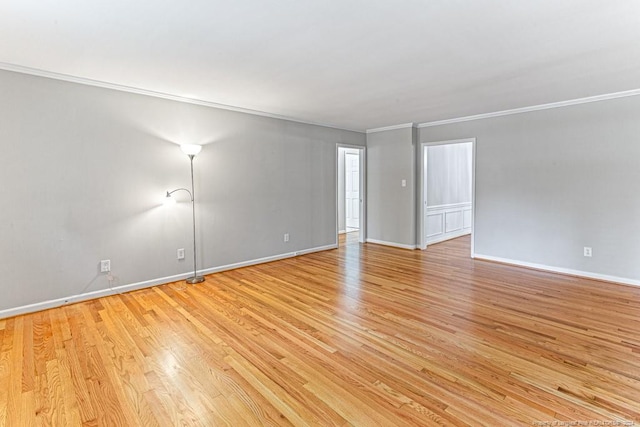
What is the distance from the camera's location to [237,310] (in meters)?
3.29

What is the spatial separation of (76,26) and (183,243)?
271cm

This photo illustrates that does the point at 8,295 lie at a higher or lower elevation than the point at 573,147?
lower

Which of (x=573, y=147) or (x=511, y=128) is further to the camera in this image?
(x=511, y=128)

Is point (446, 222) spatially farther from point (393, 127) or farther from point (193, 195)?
point (193, 195)

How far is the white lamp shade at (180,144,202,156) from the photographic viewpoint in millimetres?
4016

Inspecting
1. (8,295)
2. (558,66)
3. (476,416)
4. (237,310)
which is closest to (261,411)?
(476,416)

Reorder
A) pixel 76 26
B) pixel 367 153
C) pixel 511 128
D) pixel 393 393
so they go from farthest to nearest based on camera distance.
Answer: pixel 367 153 < pixel 511 128 < pixel 76 26 < pixel 393 393

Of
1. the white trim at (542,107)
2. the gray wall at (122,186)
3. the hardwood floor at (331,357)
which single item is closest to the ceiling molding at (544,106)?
the white trim at (542,107)

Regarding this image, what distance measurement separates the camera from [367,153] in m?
6.83

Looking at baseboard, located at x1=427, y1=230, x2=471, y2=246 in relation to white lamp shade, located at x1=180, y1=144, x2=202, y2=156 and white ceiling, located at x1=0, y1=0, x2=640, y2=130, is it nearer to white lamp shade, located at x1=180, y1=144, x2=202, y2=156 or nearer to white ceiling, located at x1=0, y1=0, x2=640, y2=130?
white ceiling, located at x1=0, y1=0, x2=640, y2=130

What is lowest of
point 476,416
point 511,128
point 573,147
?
point 476,416

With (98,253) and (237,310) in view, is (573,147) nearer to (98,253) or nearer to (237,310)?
(237,310)

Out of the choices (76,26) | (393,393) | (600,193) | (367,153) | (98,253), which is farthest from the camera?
(367,153)

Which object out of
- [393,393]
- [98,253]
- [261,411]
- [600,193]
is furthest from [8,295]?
[600,193]
